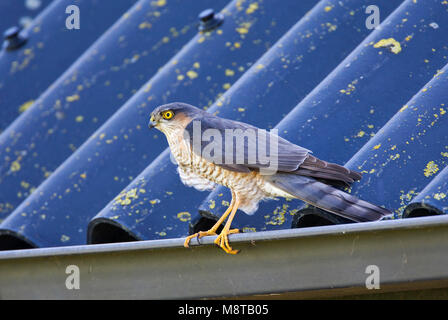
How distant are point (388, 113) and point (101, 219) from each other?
4.08ft

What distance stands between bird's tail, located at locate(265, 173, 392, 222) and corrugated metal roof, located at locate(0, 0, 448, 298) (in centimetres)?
8

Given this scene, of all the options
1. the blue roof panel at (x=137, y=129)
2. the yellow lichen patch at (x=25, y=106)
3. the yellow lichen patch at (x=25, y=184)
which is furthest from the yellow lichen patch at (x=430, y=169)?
the yellow lichen patch at (x=25, y=106)

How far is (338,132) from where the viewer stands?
2.85m

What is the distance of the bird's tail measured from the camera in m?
2.27

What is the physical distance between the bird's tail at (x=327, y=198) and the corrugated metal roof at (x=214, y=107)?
8 cm

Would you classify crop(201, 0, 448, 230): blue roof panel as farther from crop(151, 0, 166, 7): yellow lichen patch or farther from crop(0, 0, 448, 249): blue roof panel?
crop(151, 0, 166, 7): yellow lichen patch

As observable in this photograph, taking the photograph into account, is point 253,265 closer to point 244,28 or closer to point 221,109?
point 221,109

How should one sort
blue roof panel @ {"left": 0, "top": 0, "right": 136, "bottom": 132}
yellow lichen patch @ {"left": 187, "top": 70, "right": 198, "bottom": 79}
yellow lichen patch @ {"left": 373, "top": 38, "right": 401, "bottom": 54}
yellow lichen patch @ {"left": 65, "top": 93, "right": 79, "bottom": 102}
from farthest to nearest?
A: 1. blue roof panel @ {"left": 0, "top": 0, "right": 136, "bottom": 132}
2. yellow lichen patch @ {"left": 65, "top": 93, "right": 79, "bottom": 102}
3. yellow lichen patch @ {"left": 187, "top": 70, "right": 198, "bottom": 79}
4. yellow lichen patch @ {"left": 373, "top": 38, "right": 401, "bottom": 54}

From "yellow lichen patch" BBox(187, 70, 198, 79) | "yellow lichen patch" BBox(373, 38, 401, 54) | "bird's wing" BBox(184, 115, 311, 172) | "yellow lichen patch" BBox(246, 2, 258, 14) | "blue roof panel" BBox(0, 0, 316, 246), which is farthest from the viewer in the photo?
"yellow lichen patch" BBox(246, 2, 258, 14)

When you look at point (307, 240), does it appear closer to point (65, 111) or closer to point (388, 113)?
point (388, 113)

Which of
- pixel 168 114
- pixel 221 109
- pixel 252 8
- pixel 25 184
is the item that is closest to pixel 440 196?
pixel 168 114

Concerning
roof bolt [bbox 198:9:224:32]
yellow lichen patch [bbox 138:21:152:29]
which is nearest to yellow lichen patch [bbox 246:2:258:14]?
roof bolt [bbox 198:9:224:32]

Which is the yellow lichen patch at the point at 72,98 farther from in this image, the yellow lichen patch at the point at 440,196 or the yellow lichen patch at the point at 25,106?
the yellow lichen patch at the point at 440,196
